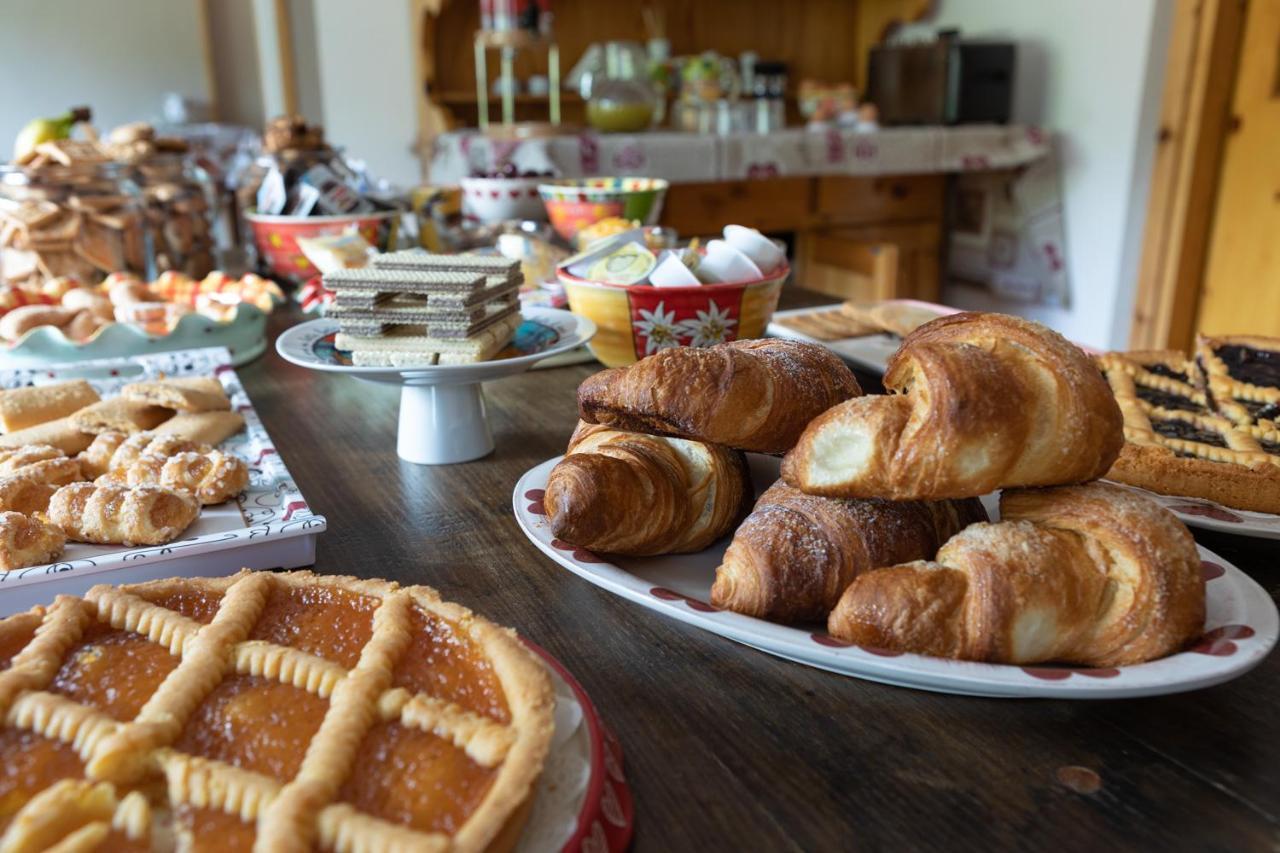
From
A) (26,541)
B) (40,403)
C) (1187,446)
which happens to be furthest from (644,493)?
(40,403)

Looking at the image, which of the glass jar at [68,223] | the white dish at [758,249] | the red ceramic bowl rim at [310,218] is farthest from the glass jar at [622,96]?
the white dish at [758,249]

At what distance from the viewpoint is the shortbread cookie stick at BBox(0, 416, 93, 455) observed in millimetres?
868

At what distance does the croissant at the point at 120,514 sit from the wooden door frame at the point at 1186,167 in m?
3.65

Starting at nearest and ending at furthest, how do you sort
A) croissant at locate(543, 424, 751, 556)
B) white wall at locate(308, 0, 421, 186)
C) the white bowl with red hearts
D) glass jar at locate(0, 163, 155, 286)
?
croissant at locate(543, 424, 751, 556) → glass jar at locate(0, 163, 155, 286) → the white bowl with red hearts → white wall at locate(308, 0, 421, 186)

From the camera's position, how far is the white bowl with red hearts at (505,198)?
6.30ft

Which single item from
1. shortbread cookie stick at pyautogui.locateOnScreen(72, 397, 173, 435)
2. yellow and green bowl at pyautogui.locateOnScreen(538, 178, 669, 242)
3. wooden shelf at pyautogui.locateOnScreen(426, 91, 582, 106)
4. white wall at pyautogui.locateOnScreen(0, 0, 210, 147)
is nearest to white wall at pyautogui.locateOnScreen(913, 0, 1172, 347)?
wooden shelf at pyautogui.locateOnScreen(426, 91, 582, 106)

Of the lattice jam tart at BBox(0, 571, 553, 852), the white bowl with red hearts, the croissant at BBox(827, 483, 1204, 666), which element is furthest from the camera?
the white bowl with red hearts

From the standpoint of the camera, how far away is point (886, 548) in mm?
558

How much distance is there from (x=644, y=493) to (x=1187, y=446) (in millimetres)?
539

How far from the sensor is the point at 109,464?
830 millimetres

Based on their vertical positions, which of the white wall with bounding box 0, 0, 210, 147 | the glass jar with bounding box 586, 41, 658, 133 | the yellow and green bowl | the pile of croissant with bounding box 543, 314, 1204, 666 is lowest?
the pile of croissant with bounding box 543, 314, 1204, 666

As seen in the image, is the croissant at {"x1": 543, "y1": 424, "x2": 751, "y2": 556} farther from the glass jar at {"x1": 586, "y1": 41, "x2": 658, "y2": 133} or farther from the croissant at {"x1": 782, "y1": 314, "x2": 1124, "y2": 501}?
the glass jar at {"x1": 586, "y1": 41, "x2": 658, "y2": 133}

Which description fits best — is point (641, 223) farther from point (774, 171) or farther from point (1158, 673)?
point (774, 171)

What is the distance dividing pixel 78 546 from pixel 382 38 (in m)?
3.36
